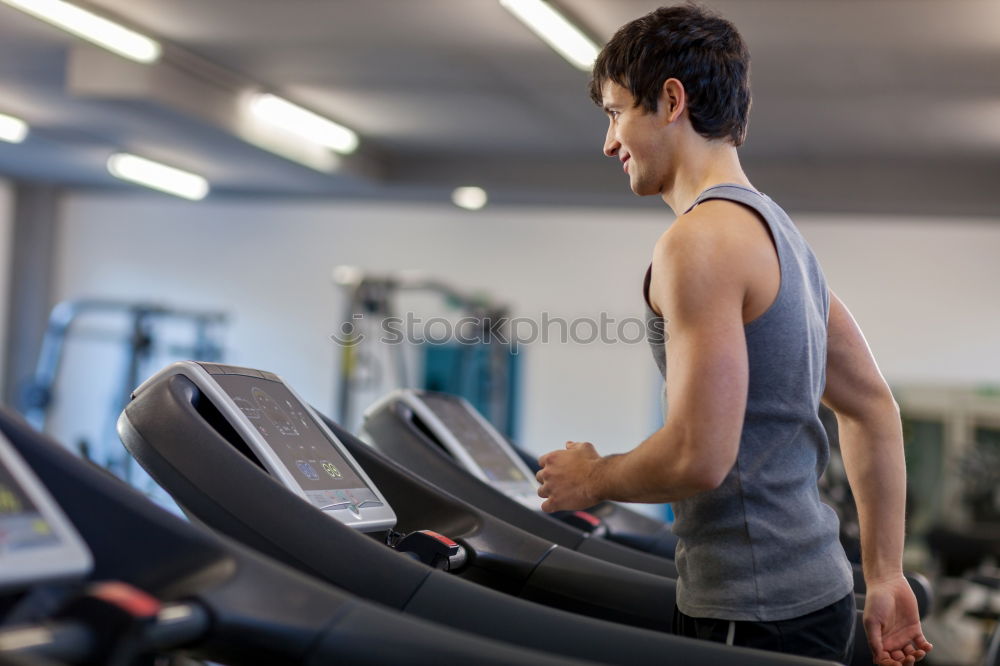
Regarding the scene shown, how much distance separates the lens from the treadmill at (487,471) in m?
1.93

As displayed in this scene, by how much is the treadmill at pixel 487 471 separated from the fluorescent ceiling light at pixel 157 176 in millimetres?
5482

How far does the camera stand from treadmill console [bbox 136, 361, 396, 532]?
4.69ft

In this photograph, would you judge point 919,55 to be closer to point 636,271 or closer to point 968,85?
point 968,85

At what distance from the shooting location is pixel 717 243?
1.09 meters

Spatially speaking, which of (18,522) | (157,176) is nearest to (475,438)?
(18,522)

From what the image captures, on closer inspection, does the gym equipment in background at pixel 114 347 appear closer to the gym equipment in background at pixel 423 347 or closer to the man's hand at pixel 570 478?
the gym equipment in background at pixel 423 347

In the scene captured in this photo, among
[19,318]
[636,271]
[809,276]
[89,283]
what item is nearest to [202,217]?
[89,283]

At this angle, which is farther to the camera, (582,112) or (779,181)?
(779,181)

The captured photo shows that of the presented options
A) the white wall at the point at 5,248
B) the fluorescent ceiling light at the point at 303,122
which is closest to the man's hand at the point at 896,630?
the fluorescent ceiling light at the point at 303,122

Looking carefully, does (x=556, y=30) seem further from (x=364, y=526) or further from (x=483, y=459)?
(x=364, y=526)

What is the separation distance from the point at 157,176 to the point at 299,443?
255 inches

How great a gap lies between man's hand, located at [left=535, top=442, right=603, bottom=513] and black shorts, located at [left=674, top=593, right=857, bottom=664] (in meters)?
0.18

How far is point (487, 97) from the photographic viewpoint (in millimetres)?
5543

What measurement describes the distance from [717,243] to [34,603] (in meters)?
0.69
